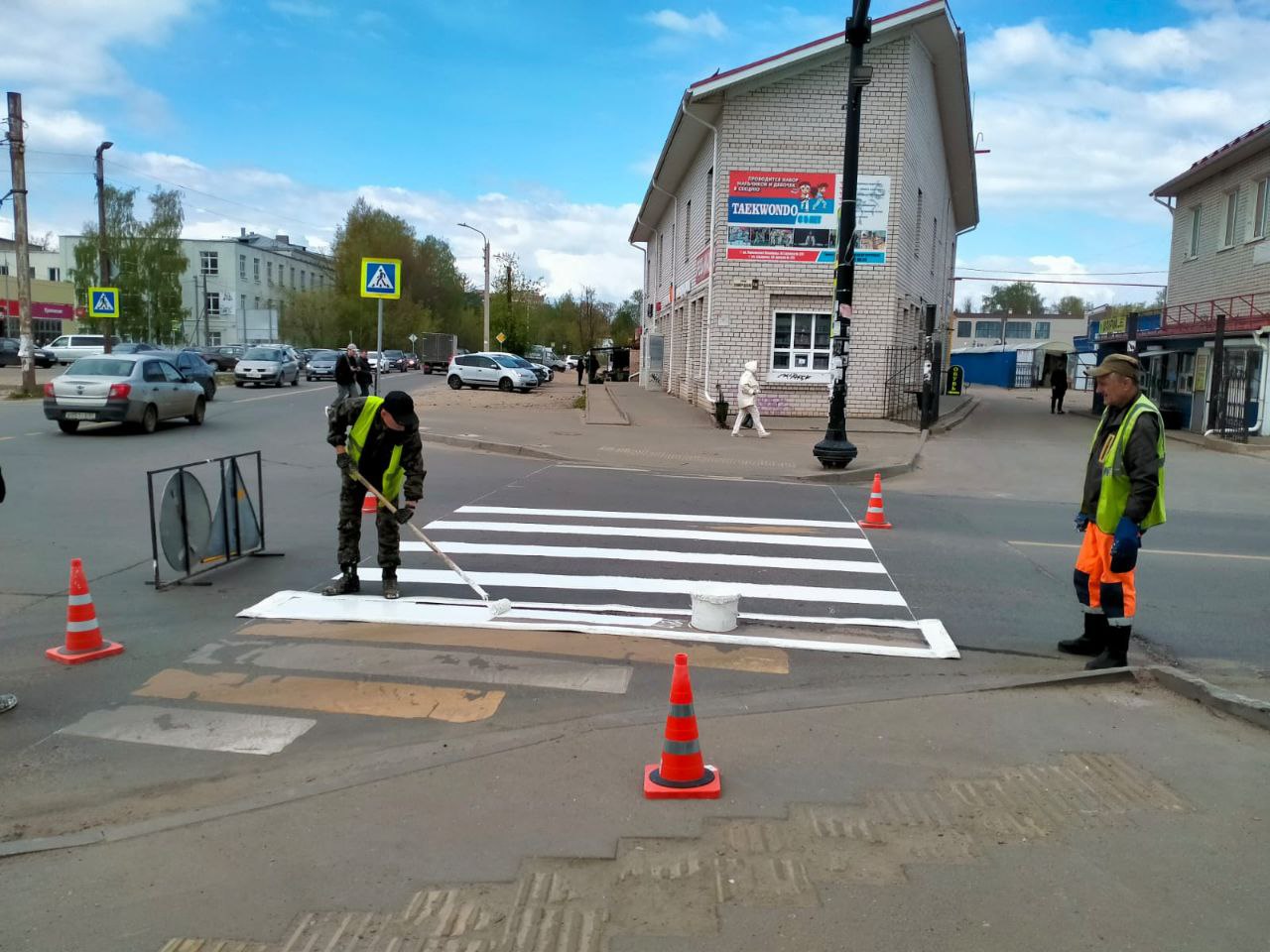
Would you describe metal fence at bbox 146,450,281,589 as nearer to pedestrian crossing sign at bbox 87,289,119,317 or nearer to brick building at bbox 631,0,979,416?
brick building at bbox 631,0,979,416

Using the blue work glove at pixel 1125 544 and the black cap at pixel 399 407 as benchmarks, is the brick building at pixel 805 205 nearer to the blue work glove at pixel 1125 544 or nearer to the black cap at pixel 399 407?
the black cap at pixel 399 407

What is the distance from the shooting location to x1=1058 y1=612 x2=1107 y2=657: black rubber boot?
622 centimetres

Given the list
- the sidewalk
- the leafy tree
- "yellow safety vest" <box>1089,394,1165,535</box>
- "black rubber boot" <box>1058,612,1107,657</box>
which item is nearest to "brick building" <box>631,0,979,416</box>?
the sidewalk

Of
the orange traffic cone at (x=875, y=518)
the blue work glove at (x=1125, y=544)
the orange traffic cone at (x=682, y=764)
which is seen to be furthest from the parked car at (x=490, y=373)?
the orange traffic cone at (x=682, y=764)

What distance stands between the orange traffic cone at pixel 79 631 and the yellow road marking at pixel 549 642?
2.97 feet

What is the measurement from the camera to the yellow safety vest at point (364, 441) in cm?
738

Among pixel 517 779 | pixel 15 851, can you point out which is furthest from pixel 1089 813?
pixel 15 851

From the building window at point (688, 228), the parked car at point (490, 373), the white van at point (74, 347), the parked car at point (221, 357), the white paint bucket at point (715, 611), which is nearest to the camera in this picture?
the white paint bucket at point (715, 611)

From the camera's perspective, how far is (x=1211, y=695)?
207 inches

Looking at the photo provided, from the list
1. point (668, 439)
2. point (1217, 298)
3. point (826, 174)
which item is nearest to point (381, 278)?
point (668, 439)

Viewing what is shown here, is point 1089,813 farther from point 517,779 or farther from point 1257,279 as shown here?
point 1257,279

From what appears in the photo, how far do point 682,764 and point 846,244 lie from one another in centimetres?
1216

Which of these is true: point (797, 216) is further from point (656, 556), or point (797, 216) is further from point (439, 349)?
point (439, 349)

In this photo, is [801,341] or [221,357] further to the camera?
[221,357]
